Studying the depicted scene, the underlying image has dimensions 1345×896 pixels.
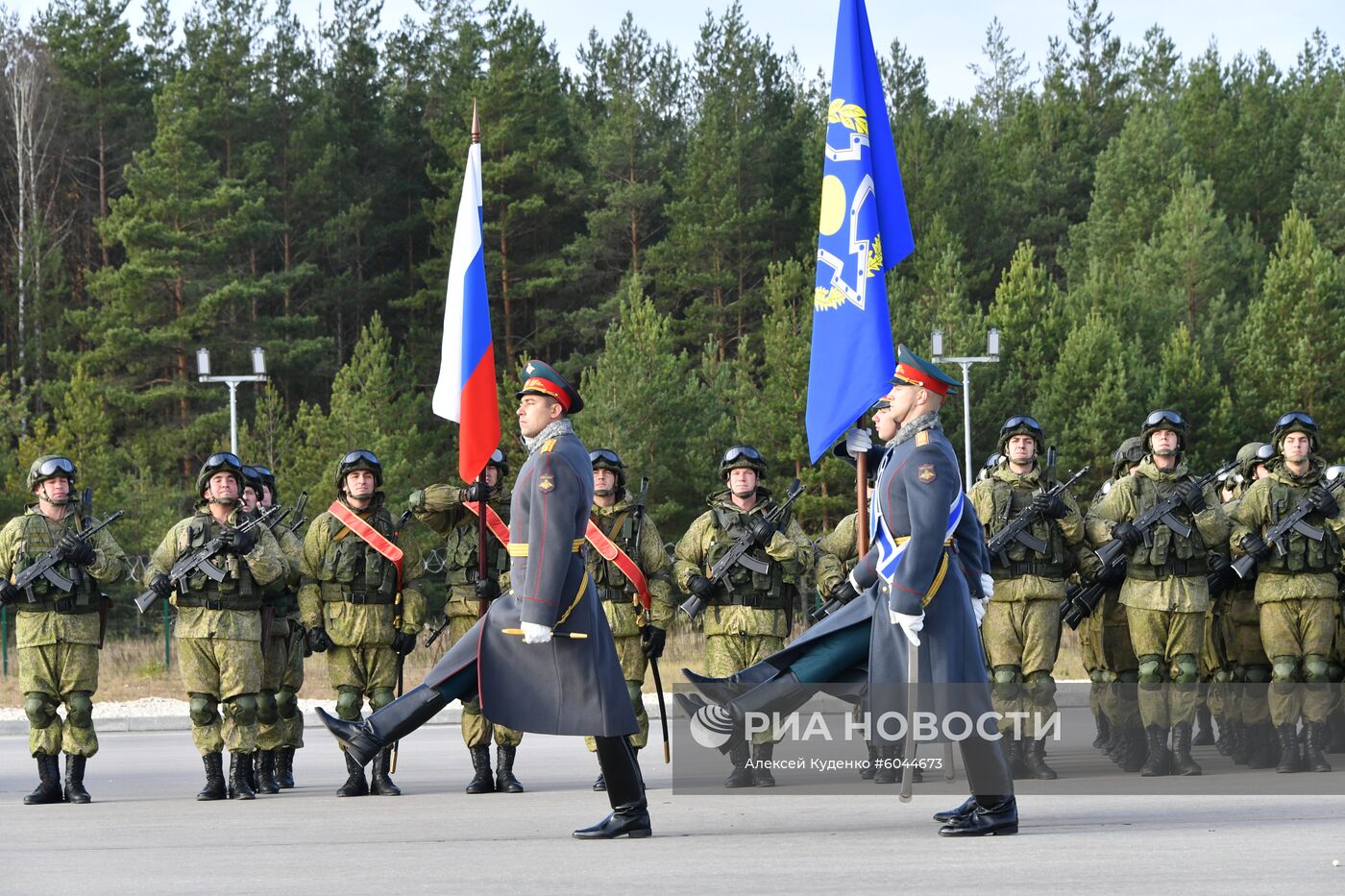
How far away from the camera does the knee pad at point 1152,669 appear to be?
11930mm

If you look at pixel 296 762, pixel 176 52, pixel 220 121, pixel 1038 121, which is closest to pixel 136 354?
pixel 220 121

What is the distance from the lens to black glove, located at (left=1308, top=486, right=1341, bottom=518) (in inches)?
473

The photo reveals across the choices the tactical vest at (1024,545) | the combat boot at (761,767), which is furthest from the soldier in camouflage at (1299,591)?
the combat boot at (761,767)

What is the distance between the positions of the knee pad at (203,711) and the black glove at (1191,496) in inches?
237

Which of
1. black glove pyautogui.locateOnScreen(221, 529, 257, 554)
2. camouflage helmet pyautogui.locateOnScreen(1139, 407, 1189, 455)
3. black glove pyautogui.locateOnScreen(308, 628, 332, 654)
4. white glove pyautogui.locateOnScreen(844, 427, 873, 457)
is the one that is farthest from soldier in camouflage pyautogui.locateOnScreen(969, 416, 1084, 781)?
black glove pyautogui.locateOnScreen(221, 529, 257, 554)

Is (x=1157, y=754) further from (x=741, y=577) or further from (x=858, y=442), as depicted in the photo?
(x=858, y=442)

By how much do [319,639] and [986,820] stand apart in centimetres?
487

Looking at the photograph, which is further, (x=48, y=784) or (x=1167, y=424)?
(x=1167, y=424)

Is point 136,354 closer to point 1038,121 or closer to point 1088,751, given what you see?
point 1038,121

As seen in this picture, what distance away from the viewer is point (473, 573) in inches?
481

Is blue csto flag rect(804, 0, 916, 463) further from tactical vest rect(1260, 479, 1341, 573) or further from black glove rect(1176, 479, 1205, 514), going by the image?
tactical vest rect(1260, 479, 1341, 573)

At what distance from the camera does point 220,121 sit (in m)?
55.1

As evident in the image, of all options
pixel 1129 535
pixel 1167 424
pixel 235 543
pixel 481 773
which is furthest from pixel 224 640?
pixel 1167 424

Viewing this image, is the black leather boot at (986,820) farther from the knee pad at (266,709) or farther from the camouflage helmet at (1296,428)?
the knee pad at (266,709)
